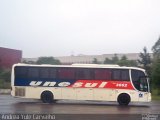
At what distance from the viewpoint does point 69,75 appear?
2583 cm

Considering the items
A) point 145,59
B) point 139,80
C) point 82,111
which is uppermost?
point 145,59

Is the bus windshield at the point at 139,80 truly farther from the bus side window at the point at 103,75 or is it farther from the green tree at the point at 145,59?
the green tree at the point at 145,59

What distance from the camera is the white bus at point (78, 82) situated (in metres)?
25.6

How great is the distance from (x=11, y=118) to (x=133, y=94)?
12.6 meters

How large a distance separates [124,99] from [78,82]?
11.2 ft

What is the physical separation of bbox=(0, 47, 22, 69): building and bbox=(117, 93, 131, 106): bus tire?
50598 millimetres

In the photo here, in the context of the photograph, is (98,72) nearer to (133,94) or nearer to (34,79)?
(133,94)

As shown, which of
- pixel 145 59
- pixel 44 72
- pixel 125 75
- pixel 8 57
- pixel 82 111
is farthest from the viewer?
pixel 8 57

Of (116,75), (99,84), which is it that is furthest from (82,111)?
(116,75)

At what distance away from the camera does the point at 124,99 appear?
84.3 feet

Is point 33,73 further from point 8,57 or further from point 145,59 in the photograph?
point 8,57

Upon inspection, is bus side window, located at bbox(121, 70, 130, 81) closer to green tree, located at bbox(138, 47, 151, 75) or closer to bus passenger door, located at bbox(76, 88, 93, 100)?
bus passenger door, located at bbox(76, 88, 93, 100)

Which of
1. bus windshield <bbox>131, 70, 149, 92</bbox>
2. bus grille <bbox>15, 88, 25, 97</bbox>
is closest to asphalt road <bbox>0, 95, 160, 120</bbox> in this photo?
bus grille <bbox>15, 88, 25, 97</bbox>

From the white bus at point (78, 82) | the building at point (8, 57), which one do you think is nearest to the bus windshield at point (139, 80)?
the white bus at point (78, 82)
